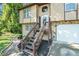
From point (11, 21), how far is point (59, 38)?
56cm

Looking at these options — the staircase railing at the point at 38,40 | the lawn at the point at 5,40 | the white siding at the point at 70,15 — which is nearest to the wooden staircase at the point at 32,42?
the staircase railing at the point at 38,40

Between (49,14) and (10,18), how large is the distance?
0.43 meters

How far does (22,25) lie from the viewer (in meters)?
1.98

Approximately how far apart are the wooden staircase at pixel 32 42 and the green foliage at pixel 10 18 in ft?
0.46

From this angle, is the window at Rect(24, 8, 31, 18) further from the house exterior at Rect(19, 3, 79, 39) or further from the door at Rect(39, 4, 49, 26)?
the door at Rect(39, 4, 49, 26)

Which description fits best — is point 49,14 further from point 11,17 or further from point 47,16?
point 11,17

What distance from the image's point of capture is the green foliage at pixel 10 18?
6.37ft

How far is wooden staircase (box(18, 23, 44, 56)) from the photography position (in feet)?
6.29

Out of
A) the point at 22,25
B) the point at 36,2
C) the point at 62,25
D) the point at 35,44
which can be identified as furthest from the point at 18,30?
the point at 62,25

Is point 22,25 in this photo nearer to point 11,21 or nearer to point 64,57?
point 11,21

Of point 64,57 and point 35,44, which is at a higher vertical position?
point 35,44

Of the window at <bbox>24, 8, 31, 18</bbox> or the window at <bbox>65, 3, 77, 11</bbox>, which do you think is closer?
the window at <bbox>65, 3, 77, 11</bbox>

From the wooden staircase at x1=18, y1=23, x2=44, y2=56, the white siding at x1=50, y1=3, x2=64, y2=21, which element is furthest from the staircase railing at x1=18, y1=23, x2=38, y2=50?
the white siding at x1=50, y1=3, x2=64, y2=21

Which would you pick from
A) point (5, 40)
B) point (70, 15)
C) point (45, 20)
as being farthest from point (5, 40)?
point (70, 15)
